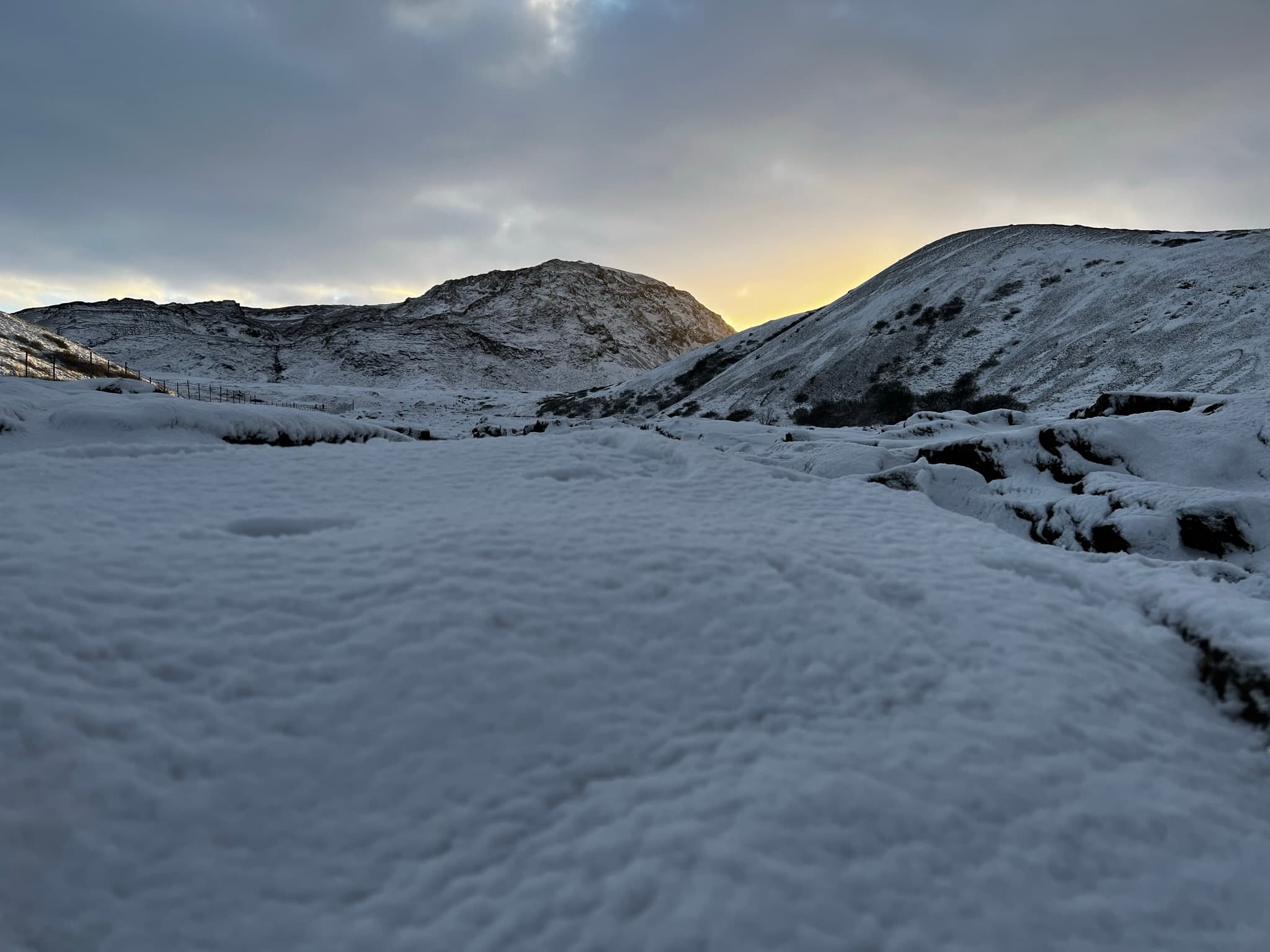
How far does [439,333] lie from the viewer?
12538 cm

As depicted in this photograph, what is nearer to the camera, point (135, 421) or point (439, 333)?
point (135, 421)

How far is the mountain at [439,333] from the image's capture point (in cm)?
10988

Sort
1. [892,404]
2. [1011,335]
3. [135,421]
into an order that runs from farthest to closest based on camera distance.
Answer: [1011,335], [892,404], [135,421]

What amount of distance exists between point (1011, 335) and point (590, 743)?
45.4 meters

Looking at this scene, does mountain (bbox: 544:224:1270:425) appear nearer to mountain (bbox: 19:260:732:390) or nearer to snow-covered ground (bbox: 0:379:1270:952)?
snow-covered ground (bbox: 0:379:1270:952)

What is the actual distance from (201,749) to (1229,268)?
50448mm

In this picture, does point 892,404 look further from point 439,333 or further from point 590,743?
point 439,333

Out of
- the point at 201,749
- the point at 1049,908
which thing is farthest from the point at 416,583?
the point at 1049,908

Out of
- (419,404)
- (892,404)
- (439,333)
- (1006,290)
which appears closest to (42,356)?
(419,404)

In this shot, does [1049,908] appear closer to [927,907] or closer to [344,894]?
[927,907]

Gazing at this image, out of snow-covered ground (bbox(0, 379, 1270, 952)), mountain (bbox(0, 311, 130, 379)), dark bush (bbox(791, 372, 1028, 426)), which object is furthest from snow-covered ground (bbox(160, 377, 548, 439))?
snow-covered ground (bbox(0, 379, 1270, 952))

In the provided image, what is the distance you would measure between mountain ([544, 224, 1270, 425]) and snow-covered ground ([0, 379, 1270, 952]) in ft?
96.8

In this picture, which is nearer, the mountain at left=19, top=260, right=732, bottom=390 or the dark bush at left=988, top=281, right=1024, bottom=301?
the dark bush at left=988, top=281, right=1024, bottom=301

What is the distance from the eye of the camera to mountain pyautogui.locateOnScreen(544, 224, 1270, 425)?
3177 centimetres
